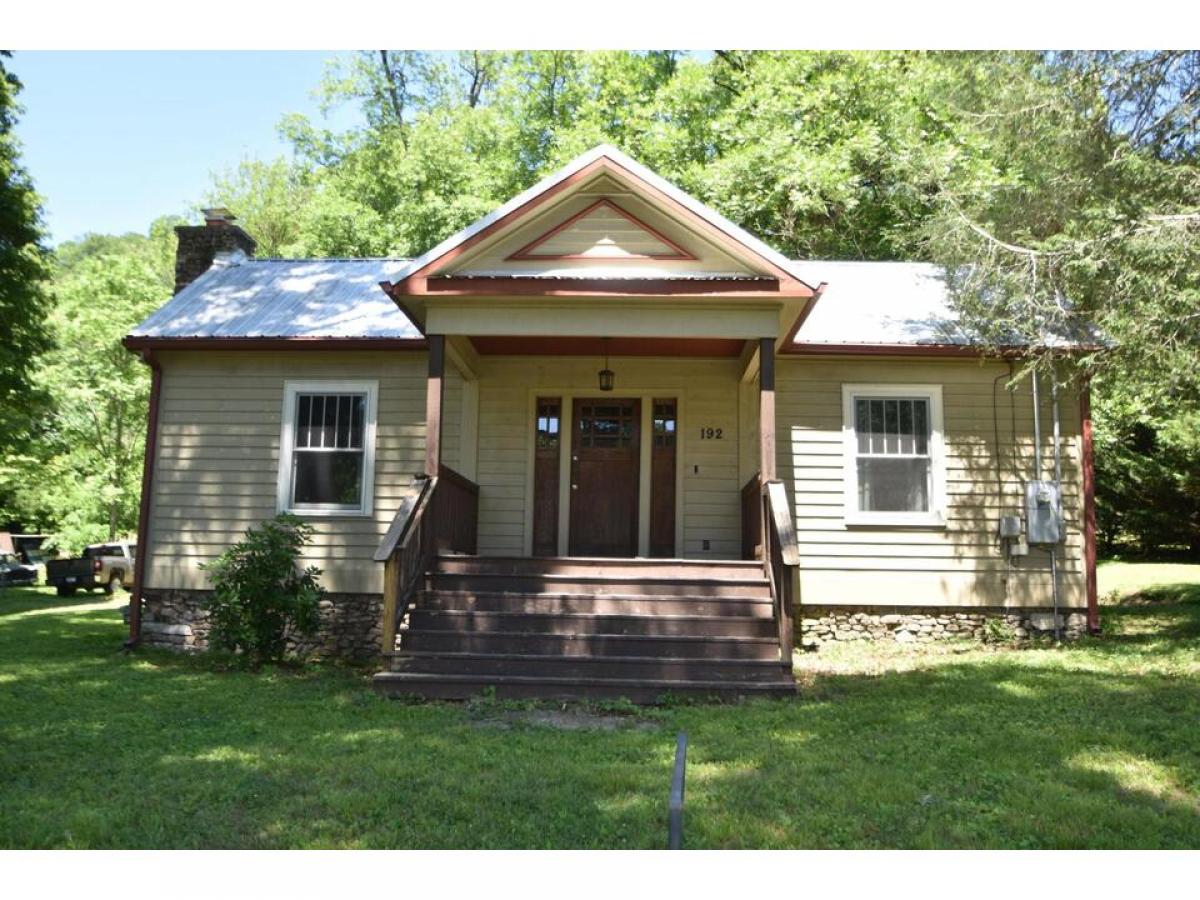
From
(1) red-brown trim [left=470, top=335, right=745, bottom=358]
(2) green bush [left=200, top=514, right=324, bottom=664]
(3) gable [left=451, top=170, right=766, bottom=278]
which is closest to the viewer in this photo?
(3) gable [left=451, top=170, right=766, bottom=278]

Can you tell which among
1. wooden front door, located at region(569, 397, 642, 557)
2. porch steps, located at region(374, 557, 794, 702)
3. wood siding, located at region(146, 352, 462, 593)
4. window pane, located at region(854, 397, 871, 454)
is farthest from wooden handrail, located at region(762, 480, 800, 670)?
wood siding, located at region(146, 352, 462, 593)

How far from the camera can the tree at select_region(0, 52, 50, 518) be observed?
1424cm

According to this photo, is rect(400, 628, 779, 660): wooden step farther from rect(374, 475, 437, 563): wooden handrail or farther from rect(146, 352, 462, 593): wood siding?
rect(146, 352, 462, 593): wood siding

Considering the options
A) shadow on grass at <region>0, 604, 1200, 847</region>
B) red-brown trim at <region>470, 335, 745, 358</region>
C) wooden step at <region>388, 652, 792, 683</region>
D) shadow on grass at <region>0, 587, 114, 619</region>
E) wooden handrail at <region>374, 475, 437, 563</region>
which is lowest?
shadow on grass at <region>0, 587, 114, 619</region>

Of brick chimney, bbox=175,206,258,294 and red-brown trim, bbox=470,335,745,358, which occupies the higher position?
brick chimney, bbox=175,206,258,294

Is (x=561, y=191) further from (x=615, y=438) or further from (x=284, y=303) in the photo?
(x=284, y=303)

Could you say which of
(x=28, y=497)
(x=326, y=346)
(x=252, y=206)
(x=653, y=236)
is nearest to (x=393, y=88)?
(x=252, y=206)

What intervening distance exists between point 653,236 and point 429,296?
2306 millimetres

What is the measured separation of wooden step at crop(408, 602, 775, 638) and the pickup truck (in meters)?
16.2

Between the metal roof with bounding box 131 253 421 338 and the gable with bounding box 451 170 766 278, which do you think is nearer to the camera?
the gable with bounding box 451 170 766 278

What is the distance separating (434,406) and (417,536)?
1296 mm

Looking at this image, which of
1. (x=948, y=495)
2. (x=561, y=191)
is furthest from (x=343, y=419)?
(x=948, y=495)

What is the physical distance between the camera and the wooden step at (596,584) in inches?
337

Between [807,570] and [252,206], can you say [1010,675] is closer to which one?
[807,570]
